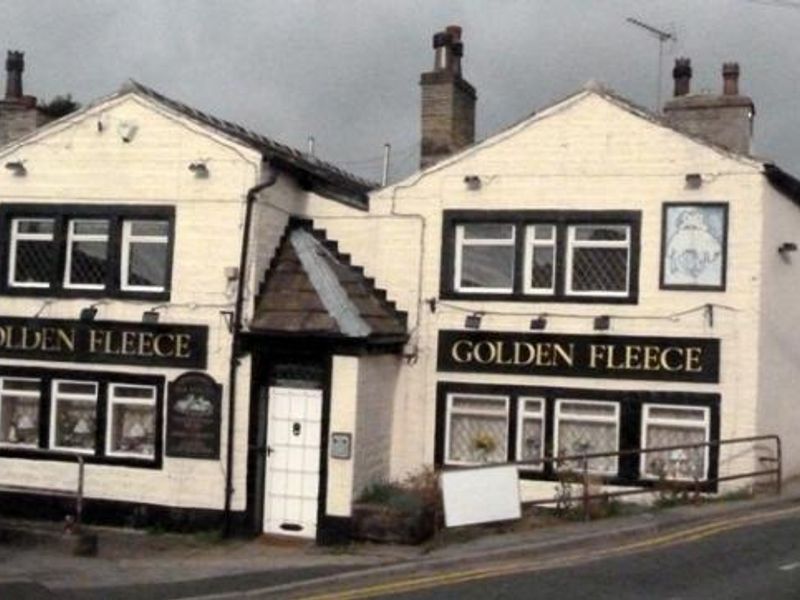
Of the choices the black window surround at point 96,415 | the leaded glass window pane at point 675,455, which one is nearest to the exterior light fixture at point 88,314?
the black window surround at point 96,415

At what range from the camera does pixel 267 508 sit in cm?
1895

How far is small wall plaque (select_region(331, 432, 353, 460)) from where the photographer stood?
18.2m

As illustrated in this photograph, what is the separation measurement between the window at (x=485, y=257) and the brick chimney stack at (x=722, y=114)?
3138 mm

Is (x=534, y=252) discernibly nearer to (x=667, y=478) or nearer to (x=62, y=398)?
(x=667, y=478)

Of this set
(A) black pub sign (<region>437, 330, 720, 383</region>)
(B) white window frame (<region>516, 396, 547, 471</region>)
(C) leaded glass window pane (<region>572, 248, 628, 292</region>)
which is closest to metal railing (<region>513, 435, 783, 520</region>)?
(B) white window frame (<region>516, 396, 547, 471</region>)

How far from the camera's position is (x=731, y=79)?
65.8ft

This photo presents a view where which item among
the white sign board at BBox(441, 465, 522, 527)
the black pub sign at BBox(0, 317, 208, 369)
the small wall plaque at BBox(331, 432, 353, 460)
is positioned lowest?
the white sign board at BBox(441, 465, 522, 527)

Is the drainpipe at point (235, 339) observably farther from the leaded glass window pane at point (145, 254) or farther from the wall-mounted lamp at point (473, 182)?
the wall-mounted lamp at point (473, 182)

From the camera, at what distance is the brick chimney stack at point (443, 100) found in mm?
21203

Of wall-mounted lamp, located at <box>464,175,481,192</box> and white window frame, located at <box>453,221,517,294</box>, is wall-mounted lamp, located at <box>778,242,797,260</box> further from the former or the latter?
wall-mounted lamp, located at <box>464,175,481,192</box>

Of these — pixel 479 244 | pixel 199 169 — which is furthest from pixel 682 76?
pixel 199 169

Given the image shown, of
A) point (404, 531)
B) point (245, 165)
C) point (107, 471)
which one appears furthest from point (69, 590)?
point (245, 165)

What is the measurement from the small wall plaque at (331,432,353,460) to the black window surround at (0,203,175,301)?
3.62 metres

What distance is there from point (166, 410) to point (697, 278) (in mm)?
8139
